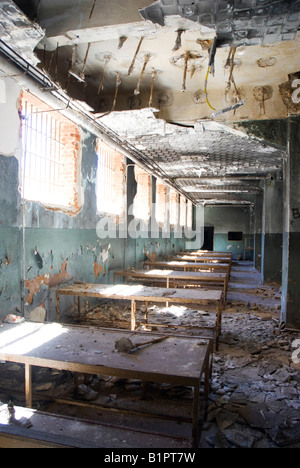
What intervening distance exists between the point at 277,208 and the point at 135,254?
463 centimetres

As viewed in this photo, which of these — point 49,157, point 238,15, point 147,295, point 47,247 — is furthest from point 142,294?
point 238,15

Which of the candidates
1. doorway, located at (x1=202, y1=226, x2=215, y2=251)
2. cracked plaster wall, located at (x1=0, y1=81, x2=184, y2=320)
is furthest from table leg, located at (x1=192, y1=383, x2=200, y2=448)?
doorway, located at (x1=202, y1=226, x2=215, y2=251)

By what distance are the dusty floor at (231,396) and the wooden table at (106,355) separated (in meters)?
0.24

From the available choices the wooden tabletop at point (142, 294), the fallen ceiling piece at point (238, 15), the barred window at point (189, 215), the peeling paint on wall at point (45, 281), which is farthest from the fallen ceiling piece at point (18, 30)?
the barred window at point (189, 215)

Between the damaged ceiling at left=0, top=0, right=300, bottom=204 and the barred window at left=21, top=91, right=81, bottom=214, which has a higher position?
the damaged ceiling at left=0, top=0, right=300, bottom=204

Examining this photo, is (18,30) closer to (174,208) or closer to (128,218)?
(128,218)

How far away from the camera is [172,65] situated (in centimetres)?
428

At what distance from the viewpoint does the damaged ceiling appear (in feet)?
8.77

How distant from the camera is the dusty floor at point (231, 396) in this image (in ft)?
8.25

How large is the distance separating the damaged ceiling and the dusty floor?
3165 millimetres

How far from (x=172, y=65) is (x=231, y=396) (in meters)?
4.06
